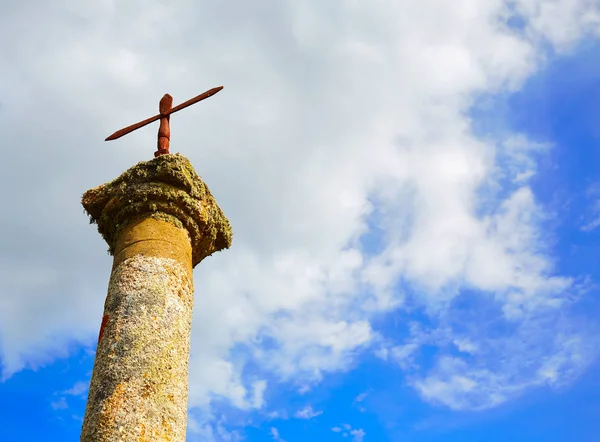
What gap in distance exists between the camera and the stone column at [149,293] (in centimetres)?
501

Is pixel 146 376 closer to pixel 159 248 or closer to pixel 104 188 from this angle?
pixel 159 248

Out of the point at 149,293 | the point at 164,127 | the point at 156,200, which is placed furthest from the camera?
the point at 164,127

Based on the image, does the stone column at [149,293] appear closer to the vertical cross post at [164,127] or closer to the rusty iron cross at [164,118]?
the vertical cross post at [164,127]

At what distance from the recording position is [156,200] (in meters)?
6.48

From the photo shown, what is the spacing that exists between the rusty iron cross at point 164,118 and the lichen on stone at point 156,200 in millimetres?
841

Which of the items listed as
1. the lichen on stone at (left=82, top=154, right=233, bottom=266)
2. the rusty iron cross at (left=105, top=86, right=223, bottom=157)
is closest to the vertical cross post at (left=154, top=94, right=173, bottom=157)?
the rusty iron cross at (left=105, top=86, right=223, bottom=157)

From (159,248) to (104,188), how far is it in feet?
3.76

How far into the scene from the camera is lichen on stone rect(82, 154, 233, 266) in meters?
6.48

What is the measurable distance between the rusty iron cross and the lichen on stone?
2.76 ft

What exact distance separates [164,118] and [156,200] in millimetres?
1650

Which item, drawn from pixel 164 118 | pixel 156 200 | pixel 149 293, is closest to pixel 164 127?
pixel 164 118

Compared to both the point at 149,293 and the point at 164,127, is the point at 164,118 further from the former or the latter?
the point at 149,293

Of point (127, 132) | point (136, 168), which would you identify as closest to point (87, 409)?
point (136, 168)

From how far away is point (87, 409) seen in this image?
5.15m
